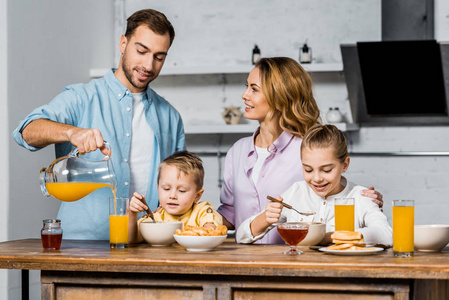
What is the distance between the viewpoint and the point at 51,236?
192cm

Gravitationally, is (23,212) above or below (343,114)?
below

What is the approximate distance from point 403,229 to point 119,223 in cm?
92

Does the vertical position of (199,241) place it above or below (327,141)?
below

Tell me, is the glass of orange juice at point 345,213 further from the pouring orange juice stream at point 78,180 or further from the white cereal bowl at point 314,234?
the pouring orange juice stream at point 78,180

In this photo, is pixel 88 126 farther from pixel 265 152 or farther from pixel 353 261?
pixel 353 261

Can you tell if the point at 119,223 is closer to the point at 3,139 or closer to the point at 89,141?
the point at 89,141

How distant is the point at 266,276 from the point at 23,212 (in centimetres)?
215

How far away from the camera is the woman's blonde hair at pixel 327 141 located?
6.98 ft

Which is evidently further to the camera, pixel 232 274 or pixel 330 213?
pixel 330 213

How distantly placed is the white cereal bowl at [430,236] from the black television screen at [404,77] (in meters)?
2.68

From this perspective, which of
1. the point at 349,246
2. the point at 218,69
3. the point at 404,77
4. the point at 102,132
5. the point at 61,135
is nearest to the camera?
the point at 349,246

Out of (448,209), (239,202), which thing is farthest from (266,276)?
(448,209)

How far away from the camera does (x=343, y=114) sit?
4.62 meters

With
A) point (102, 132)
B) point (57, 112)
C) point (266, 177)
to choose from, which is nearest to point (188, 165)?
point (266, 177)
